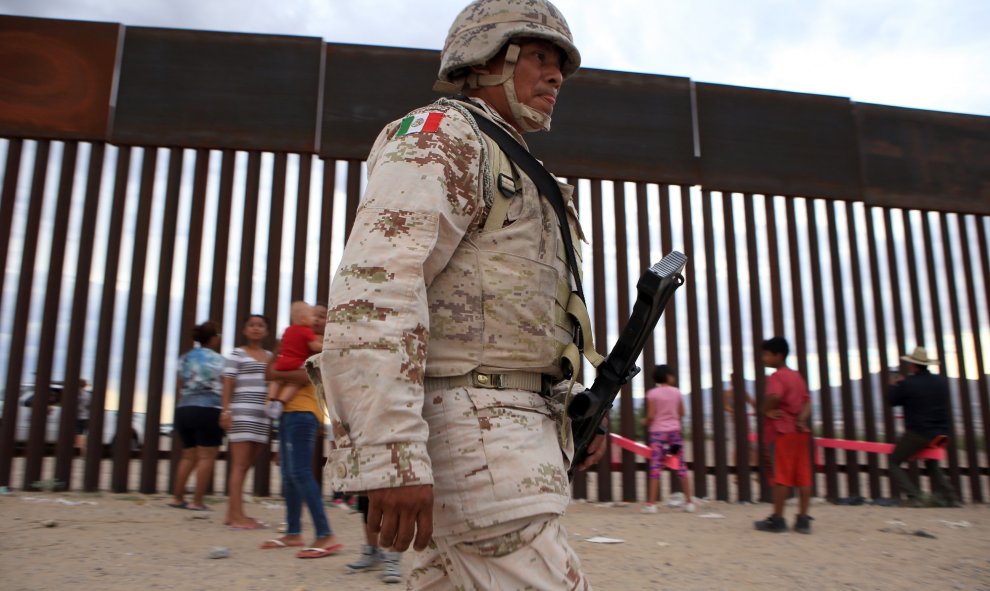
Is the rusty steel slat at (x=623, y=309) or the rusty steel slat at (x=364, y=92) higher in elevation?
the rusty steel slat at (x=364, y=92)

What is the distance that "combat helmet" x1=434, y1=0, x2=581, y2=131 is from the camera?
166 centimetres

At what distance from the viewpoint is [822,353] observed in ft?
22.1

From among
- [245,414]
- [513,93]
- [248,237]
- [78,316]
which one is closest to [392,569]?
[245,414]

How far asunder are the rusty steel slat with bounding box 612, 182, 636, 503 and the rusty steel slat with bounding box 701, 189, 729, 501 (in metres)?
0.76

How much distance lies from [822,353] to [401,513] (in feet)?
20.9

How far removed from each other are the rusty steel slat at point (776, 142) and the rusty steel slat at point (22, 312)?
569 cm

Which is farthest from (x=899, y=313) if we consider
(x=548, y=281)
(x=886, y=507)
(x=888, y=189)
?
(x=548, y=281)

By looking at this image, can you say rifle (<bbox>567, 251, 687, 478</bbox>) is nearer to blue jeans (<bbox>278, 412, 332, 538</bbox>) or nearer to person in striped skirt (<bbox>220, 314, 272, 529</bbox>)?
blue jeans (<bbox>278, 412, 332, 538</bbox>)

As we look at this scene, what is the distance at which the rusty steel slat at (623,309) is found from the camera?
624cm

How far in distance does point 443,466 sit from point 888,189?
7.16 metres

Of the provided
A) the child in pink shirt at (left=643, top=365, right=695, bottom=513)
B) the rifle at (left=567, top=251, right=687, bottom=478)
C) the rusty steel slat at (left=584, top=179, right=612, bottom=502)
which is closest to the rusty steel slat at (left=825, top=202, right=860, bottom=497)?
the child in pink shirt at (left=643, top=365, right=695, bottom=513)

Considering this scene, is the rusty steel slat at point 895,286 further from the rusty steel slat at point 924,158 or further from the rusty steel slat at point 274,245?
the rusty steel slat at point 274,245

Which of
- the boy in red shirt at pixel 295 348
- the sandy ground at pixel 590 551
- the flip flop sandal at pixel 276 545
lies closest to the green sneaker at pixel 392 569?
the sandy ground at pixel 590 551

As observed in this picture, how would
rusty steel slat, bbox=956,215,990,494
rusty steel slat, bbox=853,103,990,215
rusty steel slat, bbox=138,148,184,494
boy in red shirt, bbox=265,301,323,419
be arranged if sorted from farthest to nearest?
rusty steel slat, bbox=853,103,990,215, rusty steel slat, bbox=956,215,990,494, rusty steel slat, bbox=138,148,184,494, boy in red shirt, bbox=265,301,323,419
